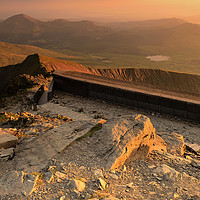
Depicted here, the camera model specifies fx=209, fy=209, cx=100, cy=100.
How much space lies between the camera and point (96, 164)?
785 centimetres

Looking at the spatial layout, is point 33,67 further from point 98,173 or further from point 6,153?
point 98,173

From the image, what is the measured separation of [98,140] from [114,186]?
2651mm

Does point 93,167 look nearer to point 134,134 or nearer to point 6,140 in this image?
point 134,134

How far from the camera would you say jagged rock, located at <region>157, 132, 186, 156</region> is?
38.8ft

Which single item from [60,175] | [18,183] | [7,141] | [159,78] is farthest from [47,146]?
[159,78]

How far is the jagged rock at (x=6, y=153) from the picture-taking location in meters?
8.48

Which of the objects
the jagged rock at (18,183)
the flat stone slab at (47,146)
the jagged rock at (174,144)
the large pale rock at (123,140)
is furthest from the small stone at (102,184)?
the jagged rock at (174,144)

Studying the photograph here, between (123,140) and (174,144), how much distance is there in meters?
5.09

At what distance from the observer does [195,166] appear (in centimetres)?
947

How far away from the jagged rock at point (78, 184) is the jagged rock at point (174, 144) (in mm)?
6725

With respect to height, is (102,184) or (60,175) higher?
(60,175)

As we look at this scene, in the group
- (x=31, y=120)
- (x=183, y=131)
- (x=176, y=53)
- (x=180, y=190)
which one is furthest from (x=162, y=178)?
(x=176, y=53)

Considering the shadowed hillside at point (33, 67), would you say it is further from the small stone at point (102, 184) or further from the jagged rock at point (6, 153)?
the small stone at point (102, 184)

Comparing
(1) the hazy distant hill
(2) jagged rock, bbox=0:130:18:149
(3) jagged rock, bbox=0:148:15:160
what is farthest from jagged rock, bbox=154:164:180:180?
(1) the hazy distant hill
